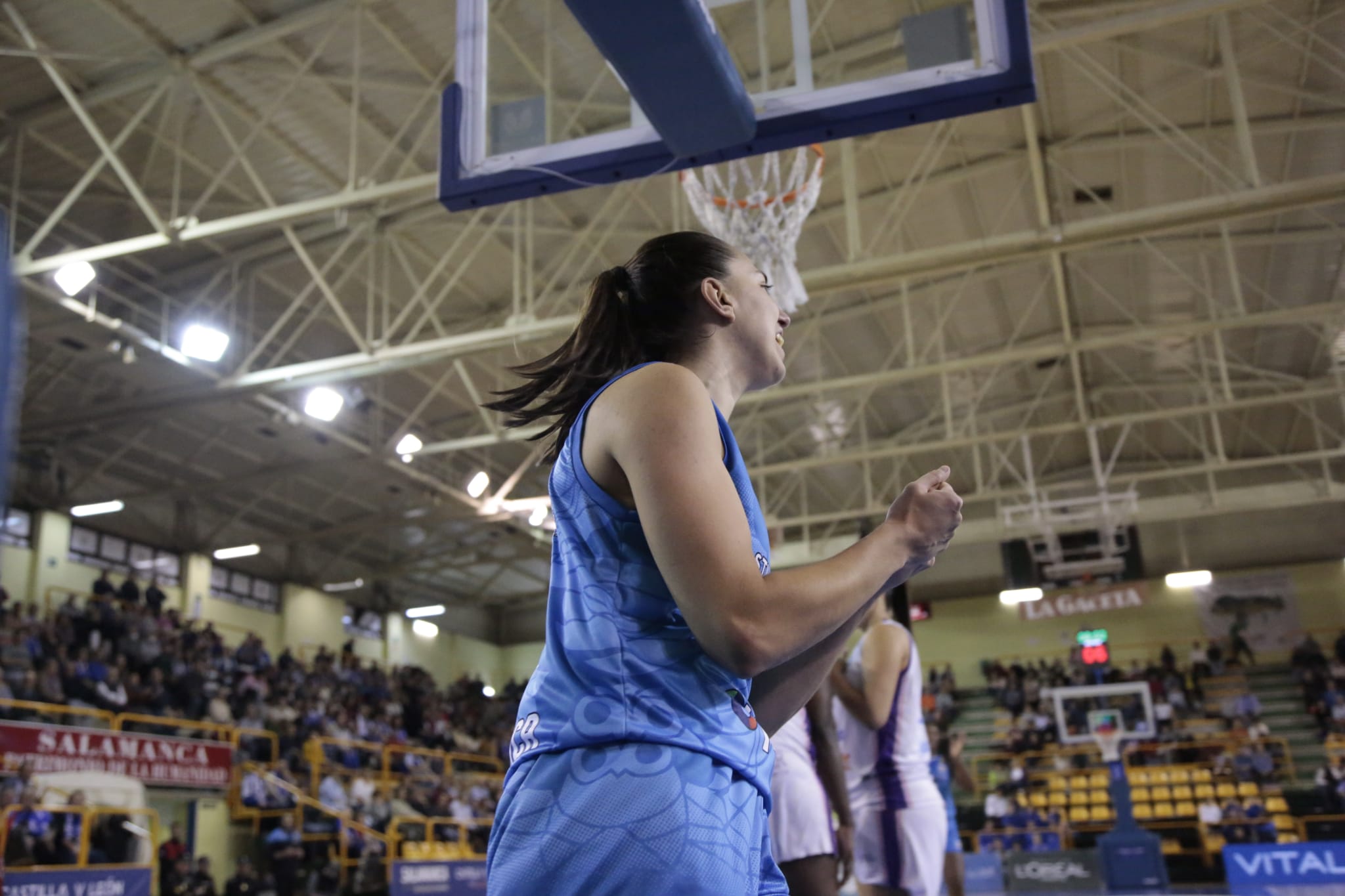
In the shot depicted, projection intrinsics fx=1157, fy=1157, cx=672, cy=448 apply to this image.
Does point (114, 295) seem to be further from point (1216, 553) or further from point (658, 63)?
point (1216, 553)

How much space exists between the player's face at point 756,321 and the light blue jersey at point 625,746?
12.2 inches

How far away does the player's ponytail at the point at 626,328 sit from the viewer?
1.92 m

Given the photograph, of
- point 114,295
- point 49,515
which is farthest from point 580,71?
point 49,515

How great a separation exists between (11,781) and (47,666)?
3.11 metres

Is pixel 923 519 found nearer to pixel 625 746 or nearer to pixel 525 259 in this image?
pixel 625 746

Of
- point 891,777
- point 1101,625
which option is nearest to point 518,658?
point 1101,625

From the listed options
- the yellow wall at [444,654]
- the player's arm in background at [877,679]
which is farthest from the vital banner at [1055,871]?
the yellow wall at [444,654]

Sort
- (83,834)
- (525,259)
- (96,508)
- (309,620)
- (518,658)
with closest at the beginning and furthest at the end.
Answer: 1. (83,834)
2. (525,259)
3. (96,508)
4. (309,620)
5. (518,658)

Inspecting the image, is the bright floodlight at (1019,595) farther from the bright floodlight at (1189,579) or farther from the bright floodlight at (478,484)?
the bright floodlight at (478,484)

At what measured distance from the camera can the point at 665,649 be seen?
5.09ft

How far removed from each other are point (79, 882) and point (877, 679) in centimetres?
862

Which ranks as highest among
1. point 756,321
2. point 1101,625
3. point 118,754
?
point 1101,625

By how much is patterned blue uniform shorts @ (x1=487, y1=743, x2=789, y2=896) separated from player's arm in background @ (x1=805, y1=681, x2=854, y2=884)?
3145mm

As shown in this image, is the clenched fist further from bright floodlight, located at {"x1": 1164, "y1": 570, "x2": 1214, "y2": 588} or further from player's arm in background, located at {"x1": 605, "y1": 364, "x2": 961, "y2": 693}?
bright floodlight, located at {"x1": 1164, "y1": 570, "x2": 1214, "y2": 588}
